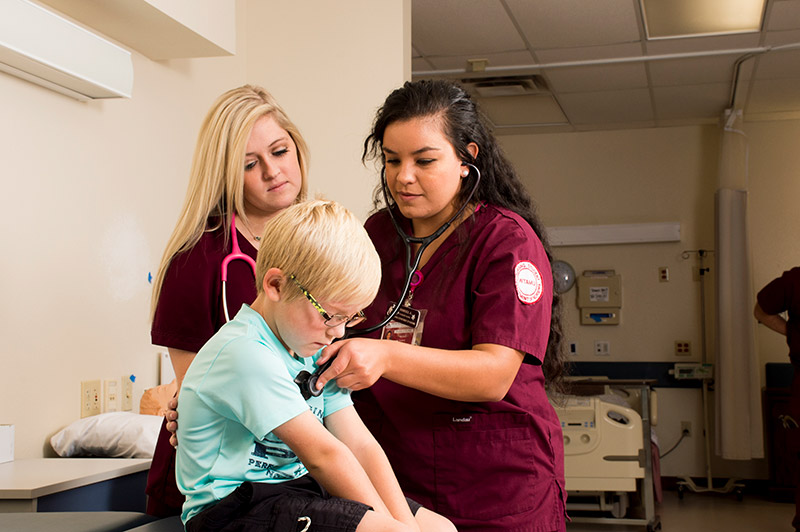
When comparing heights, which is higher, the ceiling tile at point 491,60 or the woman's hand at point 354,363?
the ceiling tile at point 491,60

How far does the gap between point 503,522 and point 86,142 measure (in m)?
2.02

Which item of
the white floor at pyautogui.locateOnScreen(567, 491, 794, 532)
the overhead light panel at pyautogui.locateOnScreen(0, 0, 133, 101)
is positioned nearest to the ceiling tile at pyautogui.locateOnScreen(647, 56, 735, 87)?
the white floor at pyautogui.locateOnScreen(567, 491, 794, 532)

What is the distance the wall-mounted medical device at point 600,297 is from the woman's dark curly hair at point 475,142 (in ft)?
17.1

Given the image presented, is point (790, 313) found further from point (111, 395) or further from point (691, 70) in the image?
point (111, 395)

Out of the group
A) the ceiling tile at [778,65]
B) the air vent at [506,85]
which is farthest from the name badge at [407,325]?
the ceiling tile at [778,65]

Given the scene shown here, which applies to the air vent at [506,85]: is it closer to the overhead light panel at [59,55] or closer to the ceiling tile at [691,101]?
the ceiling tile at [691,101]

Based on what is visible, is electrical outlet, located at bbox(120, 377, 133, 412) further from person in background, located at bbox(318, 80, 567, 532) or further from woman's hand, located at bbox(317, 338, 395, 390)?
woman's hand, located at bbox(317, 338, 395, 390)

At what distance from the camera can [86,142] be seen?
2697 millimetres

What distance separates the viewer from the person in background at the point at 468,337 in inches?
53.9

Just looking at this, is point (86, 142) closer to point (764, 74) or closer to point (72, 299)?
point (72, 299)

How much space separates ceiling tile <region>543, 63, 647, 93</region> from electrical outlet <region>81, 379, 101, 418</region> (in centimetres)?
356

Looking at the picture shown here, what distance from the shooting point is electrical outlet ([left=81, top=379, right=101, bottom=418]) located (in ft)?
8.71

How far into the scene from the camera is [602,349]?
6.71 m

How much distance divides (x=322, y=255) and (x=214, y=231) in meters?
0.49
